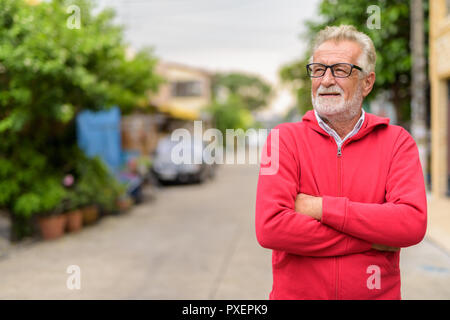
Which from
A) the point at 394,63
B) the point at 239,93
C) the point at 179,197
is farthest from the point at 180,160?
the point at 239,93

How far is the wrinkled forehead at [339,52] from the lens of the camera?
1.87 metres

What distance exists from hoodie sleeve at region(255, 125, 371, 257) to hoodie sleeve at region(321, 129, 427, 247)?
50 millimetres

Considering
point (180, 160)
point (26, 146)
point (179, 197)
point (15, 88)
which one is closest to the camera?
point (15, 88)

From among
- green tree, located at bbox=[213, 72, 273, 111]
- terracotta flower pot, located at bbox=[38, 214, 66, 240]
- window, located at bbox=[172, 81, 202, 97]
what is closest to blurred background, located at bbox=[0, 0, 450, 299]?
terracotta flower pot, located at bbox=[38, 214, 66, 240]

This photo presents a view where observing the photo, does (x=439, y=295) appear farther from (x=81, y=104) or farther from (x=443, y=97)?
(x=443, y=97)

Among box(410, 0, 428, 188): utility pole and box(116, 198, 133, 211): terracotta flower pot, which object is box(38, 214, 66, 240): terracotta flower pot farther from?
box(410, 0, 428, 188): utility pole

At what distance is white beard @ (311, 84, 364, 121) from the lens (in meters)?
1.87

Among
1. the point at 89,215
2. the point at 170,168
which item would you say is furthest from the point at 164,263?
the point at 170,168

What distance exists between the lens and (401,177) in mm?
1860

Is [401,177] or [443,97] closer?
[401,177]

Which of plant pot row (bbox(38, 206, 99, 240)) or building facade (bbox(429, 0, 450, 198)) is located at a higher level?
building facade (bbox(429, 0, 450, 198))

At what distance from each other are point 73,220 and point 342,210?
699 cm
